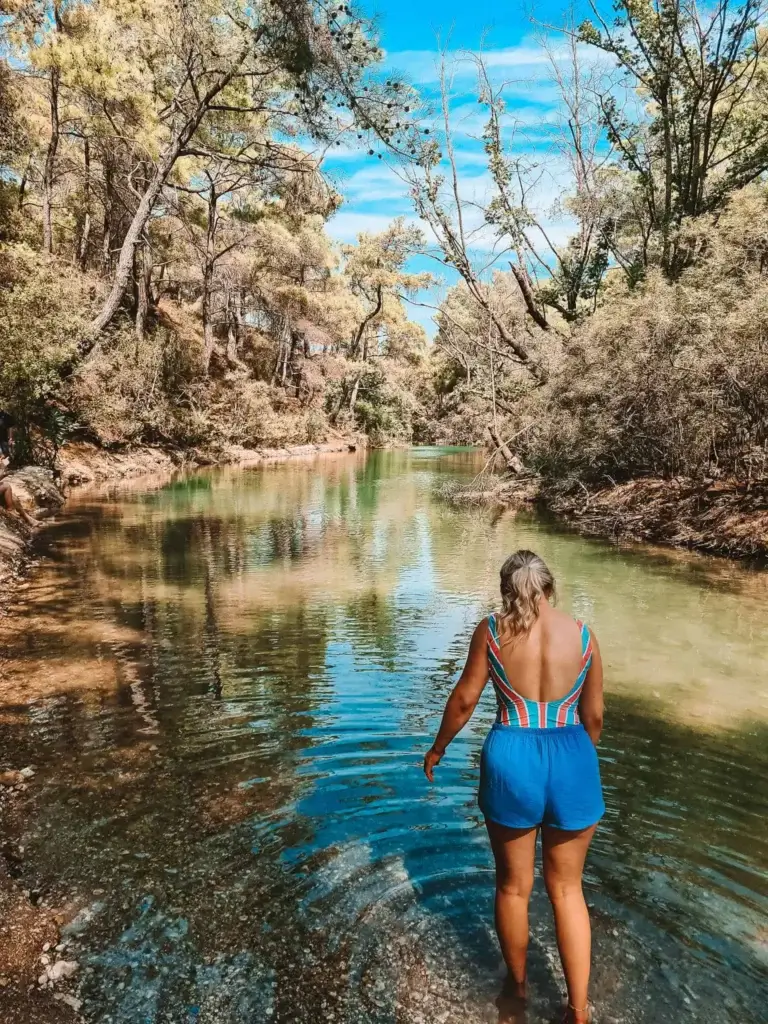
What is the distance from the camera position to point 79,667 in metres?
6.30

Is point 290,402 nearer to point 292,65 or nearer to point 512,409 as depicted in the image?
point 512,409

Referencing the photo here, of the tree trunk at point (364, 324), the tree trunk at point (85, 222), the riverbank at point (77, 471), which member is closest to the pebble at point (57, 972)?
the riverbank at point (77, 471)

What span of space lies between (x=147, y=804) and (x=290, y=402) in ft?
143

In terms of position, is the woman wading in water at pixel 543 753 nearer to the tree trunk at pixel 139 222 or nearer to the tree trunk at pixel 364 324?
the tree trunk at pixel 139 222

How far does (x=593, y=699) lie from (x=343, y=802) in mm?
2163

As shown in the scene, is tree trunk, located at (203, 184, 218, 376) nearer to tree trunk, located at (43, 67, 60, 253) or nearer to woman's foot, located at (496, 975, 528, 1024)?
tree trunk, located at (43, 67, 60, 253)

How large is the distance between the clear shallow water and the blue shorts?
2.74ft

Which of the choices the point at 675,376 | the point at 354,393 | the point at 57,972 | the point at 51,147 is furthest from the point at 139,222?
the point at 354,393

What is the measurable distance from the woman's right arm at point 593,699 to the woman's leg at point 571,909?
1.17 feet

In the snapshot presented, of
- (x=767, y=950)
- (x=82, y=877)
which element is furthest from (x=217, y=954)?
(x=767, y=950)

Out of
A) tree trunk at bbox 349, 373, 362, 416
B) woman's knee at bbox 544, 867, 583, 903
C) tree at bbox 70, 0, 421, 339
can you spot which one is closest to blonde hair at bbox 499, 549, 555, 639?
woman's knee at bbox 544, 867, 583, 903

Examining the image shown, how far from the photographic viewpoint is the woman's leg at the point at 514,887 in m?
2.46

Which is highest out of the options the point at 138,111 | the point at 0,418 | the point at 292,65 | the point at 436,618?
the point at 138,111

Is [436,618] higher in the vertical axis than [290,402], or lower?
lower
